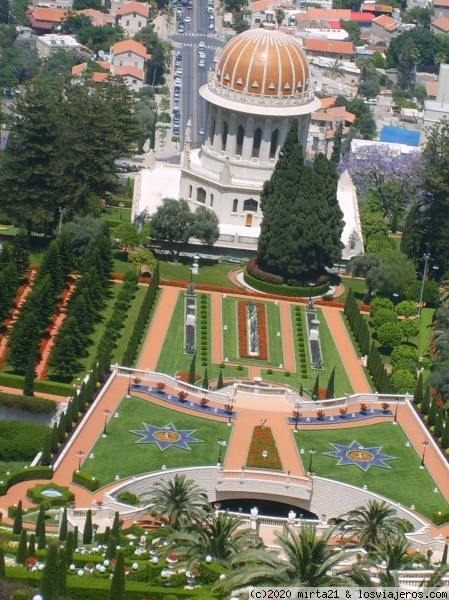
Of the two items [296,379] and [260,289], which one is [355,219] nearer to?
[260,289]

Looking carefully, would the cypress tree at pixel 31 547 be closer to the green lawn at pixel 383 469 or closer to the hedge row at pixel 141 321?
the green lawn at pixel 383 469

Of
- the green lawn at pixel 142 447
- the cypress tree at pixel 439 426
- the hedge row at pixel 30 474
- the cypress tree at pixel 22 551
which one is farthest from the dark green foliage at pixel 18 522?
the cypress tree at pixel 439 426

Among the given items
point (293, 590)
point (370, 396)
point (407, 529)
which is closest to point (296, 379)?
point (370, 396)

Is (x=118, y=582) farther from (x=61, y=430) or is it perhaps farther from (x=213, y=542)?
(x=61, y=430)

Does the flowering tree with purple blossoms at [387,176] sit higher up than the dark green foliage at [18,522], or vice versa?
the dark green foliage at [18,522]

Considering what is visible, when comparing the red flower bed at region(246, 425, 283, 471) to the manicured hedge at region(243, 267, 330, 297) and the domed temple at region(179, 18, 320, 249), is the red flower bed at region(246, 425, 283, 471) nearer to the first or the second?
the manicured hedge at region(243, 267, 330, 297)

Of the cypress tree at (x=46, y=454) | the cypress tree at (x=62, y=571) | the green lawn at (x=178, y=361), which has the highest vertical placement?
the cypress tree at (x=62, y=571)

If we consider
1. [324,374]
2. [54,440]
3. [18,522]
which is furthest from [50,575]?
[324,374]
